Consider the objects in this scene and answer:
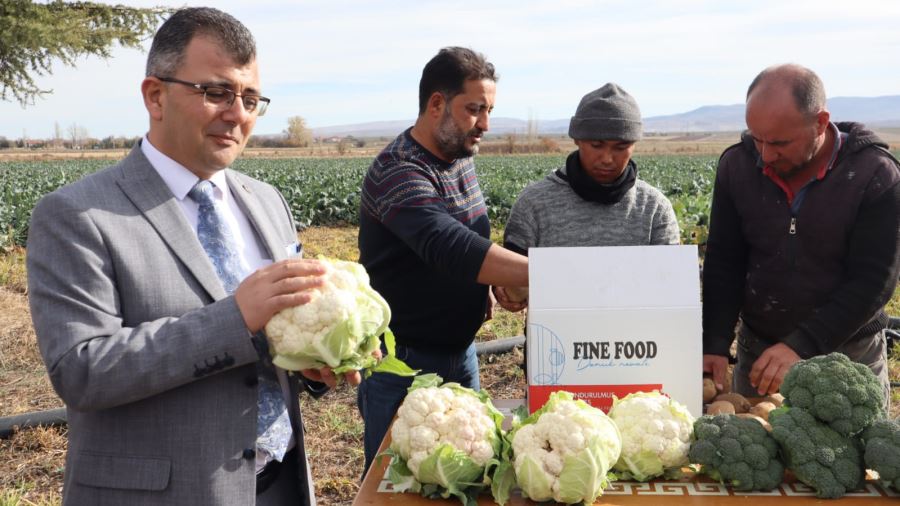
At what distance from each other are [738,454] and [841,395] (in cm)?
33

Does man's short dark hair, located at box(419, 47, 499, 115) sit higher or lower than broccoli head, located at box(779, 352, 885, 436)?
higher

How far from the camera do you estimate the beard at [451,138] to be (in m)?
3.04

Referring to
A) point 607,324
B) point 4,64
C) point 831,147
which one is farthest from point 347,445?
point 4,64

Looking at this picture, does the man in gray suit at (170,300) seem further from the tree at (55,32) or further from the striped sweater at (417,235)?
the tree at (55,32)

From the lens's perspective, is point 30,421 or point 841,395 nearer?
point 841,395

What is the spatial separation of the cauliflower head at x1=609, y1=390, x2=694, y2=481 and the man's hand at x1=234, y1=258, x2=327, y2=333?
96 centimetres

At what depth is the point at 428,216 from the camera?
277cm

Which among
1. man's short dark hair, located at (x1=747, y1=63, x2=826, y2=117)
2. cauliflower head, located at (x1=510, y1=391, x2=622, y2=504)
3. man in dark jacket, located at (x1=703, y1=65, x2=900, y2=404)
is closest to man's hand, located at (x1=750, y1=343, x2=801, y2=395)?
man in dark jacket, located at (x1=703, y1=65, x2=900, y2=404)

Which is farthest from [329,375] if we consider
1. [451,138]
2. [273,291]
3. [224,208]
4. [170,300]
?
[451,138]

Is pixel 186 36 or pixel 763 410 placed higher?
pixel 186 36

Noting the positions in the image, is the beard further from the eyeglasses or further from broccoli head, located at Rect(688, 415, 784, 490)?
broccoli head, located at Rect(688, 415, 784, 490)

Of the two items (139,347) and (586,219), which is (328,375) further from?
(586,219)

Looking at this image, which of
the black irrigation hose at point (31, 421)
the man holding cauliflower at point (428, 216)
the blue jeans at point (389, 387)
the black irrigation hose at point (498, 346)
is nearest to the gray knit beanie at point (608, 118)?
the man holding cauliflower at point (428, 216)

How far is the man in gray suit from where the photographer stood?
1.74 meters
